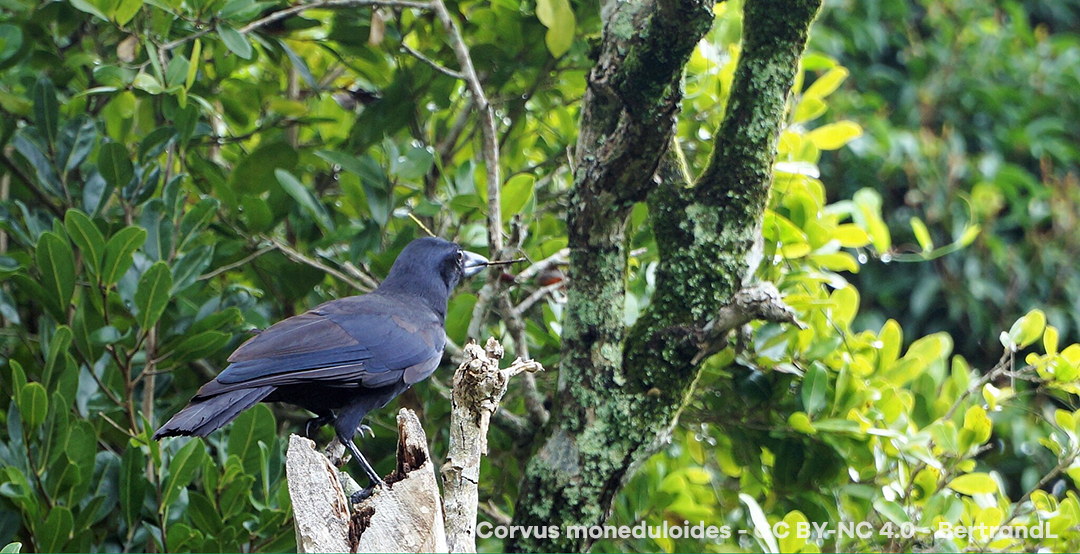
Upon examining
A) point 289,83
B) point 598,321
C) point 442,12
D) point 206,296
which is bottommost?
point 206,296

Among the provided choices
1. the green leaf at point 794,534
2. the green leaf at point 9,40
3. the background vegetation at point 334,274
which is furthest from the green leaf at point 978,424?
the green leaf at point 9,40

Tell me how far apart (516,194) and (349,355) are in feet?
2.23

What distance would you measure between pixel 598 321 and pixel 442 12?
1.02m

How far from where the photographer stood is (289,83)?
3.79 m

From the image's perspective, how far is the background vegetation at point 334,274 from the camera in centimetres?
268

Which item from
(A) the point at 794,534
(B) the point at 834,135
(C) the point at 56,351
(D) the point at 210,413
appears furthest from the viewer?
(B) the point at 834,135

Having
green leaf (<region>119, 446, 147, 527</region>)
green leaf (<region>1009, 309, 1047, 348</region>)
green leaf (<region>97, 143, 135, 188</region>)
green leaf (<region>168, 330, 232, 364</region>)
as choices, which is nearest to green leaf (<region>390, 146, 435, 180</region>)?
green leaf (<region>168, 330, 232, 364</region>)

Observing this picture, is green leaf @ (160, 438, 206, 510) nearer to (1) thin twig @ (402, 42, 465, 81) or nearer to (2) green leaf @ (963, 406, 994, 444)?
(1) thin twig @ (402, 42, 465, 81)

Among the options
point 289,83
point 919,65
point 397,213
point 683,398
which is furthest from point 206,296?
point 919,65

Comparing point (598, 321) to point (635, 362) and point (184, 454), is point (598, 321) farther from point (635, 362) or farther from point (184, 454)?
point (184, 454)

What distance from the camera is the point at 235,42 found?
282cm

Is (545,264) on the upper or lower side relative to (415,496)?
upper

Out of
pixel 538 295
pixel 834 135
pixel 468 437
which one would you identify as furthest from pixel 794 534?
pixel 834 135

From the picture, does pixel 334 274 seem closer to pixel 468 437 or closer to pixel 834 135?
pixel 468 437
